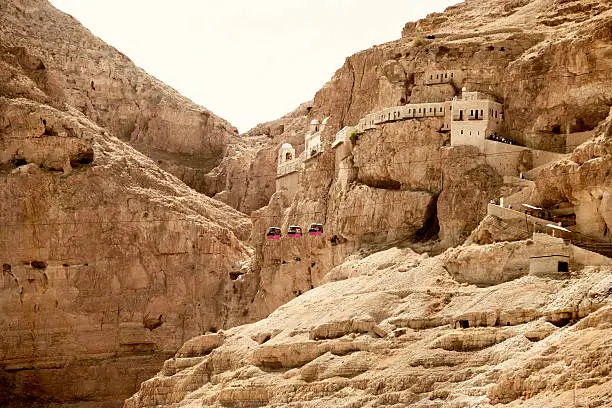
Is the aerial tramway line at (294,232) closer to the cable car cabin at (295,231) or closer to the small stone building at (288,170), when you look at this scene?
the cable car cabin at (295,231)

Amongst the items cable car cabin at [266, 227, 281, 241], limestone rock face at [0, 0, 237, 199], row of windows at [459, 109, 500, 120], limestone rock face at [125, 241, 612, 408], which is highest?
limestone rock face at [0, 0, 237, 199]

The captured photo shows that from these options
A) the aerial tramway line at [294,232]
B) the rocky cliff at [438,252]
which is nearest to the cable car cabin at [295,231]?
the aerial tramway line at [294,232]

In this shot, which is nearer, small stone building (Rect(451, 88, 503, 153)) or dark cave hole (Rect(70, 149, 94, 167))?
small stone building (Rect(451, 88, 503, 153))

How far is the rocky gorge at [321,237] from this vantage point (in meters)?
74.1

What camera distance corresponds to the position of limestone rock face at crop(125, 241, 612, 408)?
6638 centimetres

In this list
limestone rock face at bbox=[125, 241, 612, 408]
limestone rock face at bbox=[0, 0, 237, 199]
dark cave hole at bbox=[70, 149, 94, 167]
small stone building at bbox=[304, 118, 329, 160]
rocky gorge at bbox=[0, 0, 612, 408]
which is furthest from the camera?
limestone rock face at bbox=[0, 0, 237, 199]

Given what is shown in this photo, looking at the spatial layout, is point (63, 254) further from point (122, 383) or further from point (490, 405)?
point (490, 405)

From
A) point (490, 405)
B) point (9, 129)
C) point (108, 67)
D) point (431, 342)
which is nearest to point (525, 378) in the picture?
point (490, 405)

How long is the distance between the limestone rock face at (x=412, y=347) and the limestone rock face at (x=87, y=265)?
13320 mm

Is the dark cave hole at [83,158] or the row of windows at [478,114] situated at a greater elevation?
the row of windows at [478,114]

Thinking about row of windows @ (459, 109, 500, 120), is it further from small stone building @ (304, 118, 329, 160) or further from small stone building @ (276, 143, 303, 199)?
small stone building @ (276, 143, 303, 199)

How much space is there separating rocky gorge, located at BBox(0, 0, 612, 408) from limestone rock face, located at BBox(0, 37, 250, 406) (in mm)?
110

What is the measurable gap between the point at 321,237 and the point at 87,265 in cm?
1509

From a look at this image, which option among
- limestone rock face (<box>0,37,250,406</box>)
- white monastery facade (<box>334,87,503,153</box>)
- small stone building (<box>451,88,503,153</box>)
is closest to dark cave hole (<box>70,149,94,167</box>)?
limestone rock face (<box>0,37,250,406</box>)
